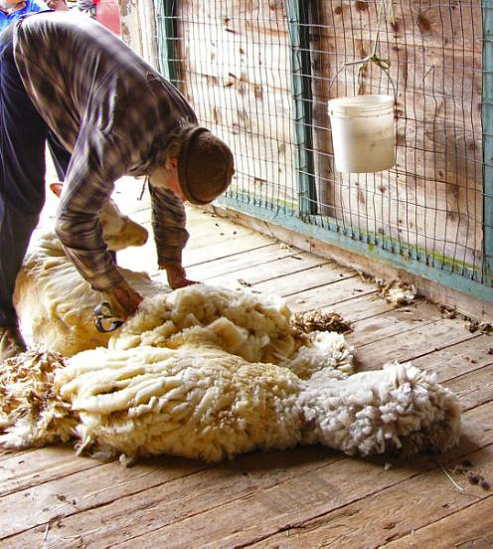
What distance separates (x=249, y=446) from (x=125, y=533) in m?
0.53

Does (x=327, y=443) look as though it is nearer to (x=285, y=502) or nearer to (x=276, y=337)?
(x=285, y=502)

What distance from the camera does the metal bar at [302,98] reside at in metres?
4.12

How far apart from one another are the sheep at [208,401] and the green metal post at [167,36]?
2778 millimetres

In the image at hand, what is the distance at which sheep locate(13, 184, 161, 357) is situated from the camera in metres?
3.33

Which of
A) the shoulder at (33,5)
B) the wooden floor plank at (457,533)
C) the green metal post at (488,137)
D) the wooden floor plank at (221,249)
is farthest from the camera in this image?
the shoulder at (33,5)

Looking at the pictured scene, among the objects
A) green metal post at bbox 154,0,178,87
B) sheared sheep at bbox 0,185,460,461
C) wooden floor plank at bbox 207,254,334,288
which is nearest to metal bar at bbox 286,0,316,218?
wooden floor plank at bbox 207,254,334,288

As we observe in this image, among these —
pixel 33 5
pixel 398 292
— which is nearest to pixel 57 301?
pixel 398 292

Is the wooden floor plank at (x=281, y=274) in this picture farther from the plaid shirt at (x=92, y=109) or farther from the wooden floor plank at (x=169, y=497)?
the wooden floor plank at (x=169, y=497)

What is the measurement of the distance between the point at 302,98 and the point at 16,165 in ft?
5.26

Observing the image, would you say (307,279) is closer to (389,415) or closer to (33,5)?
(389,415)

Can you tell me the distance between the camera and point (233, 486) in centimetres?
262

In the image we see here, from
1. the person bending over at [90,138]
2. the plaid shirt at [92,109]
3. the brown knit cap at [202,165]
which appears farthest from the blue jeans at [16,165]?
the brown knit cap at [202,165]

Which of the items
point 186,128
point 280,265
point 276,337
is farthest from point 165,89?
point 280,265

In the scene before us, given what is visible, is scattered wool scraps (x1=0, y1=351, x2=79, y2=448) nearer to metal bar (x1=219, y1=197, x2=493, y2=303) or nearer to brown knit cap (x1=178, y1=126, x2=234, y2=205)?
brown knit cap (x1=178, y1=126, x2=234, y2=205)
